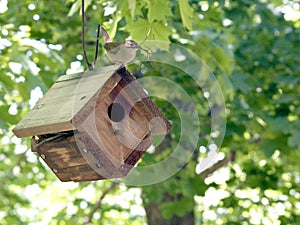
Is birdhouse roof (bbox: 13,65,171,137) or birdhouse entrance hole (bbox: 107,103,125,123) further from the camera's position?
birdhouse entrance hole (bbox: 107,103,125,123)

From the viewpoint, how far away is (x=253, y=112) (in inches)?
180

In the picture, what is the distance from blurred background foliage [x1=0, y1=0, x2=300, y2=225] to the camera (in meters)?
3.37

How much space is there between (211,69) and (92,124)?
1.99 meters

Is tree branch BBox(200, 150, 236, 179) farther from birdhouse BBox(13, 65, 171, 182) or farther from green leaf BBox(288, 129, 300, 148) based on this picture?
birdhouse BBox(13, 65, 171, 182)

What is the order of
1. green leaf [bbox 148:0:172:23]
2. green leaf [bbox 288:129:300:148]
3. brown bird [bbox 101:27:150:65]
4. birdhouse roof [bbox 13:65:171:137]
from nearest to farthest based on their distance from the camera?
birdhouse roof [bbox 13:65:171:137]
brown bird [bbox 101:27:150:65]
green leaf [bbox 148:0:172:23]
green leaf [bbox 288:129:300:148]

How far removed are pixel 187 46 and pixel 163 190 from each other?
4.09 ft

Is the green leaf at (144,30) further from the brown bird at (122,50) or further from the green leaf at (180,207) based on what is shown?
the green leaf at (180,207)

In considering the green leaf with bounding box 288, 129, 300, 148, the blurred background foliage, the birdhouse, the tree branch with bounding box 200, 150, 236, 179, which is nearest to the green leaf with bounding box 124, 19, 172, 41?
the blurred background foliage

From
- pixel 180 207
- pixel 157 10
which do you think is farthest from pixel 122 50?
pixel 180 207

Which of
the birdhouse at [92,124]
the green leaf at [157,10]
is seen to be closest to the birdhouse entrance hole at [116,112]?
the birdhouse at [92,124]

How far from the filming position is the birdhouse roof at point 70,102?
1989 millimetres

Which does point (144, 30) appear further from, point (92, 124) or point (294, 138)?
point (294, 138)

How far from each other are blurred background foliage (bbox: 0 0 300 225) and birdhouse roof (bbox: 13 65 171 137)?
0.65m

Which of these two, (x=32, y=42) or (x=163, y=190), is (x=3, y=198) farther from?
(x=32, y=42)
